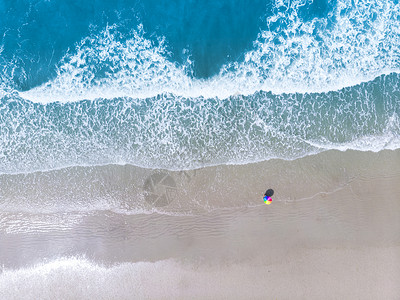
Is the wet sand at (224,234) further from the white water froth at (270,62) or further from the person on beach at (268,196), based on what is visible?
the white water froth at (270,62)

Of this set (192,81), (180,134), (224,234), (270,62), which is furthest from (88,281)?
(270,62)

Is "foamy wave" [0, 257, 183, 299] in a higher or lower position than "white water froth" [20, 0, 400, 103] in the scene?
lower

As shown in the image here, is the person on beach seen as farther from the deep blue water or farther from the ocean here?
the deep blue water

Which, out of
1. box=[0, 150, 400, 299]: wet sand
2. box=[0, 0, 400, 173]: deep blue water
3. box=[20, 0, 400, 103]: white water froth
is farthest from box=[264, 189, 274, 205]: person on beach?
box=[20, 0, 400, 103]: white water froth

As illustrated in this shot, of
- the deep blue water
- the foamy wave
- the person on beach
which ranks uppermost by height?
the deep blue water

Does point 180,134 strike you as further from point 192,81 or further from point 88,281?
point 88,281

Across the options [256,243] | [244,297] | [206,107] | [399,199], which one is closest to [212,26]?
[206,107]
